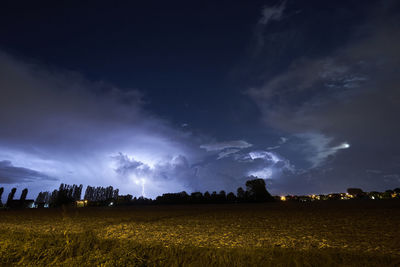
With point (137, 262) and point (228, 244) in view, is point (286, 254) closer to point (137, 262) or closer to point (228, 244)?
point (228, 244)

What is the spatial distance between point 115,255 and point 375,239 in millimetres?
8699

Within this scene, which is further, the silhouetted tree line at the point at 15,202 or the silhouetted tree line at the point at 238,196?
the silhouetted tree line at the point at 15,202

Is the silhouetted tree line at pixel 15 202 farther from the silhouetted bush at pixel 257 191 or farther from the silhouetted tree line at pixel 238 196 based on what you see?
the silhouetted bush at pixel 257 191

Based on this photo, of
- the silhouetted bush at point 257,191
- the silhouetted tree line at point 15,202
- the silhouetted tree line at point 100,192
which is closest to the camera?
the silhouetted bush at point 257,191

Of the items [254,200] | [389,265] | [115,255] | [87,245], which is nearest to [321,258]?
[389,265]

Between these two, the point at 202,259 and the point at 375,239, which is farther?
the point at 375,239

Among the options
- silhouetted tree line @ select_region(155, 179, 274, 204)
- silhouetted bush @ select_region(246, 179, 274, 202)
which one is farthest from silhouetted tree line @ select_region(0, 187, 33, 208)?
silhouetted bush @ select_region(246, 179, 274, 202)

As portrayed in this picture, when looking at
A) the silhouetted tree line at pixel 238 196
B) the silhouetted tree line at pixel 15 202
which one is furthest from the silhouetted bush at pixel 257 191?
the silhouetted tree line at pixel 15 202

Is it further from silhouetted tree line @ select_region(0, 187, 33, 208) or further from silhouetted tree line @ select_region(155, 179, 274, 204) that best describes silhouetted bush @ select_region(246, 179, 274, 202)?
silhouetted tree line @ select_region(0, 187, 33, 208)

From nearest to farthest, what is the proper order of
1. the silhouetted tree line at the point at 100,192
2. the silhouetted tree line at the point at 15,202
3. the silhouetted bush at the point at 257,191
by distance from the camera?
the silhouetted bush at the point at 257,191, the silhouetted tree line at the point at 15,202, the silhouetted tree line at the point at 100,192

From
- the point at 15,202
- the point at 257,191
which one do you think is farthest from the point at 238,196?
the point at 15,202

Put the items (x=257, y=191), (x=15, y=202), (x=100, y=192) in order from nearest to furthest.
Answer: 1. (x=257, y=191)
2. (x=15, y=202)
3. (x=100, y=192)

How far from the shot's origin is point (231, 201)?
53219 mm

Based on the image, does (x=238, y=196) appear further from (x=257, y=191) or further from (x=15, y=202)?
(x=15, y=202)
